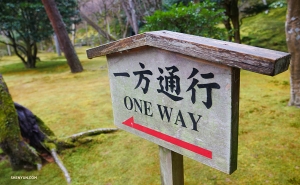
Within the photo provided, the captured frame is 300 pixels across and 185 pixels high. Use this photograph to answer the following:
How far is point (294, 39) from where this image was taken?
10.3 ft

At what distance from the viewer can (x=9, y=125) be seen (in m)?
2.50

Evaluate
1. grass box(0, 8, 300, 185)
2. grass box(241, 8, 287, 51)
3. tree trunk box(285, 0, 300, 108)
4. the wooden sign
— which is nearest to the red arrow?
the wooden sign

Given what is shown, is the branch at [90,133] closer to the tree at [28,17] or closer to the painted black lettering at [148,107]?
the painted black lettering at [148,107]

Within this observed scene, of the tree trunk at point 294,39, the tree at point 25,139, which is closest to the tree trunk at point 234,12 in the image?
the tree trunk at point 294,39

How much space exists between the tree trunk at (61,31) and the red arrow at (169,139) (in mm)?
7204

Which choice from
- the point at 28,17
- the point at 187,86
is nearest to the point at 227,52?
the point at 187,86

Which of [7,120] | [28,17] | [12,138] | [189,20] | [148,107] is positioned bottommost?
[12,138]

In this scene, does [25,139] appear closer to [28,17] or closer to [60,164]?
[60,164]

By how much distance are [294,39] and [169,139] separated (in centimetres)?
278

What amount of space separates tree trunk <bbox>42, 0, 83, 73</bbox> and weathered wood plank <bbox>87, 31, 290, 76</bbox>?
735 cm

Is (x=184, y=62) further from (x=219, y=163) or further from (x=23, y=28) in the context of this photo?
(x=23, y=28)

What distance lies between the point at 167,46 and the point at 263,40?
26.8 feet

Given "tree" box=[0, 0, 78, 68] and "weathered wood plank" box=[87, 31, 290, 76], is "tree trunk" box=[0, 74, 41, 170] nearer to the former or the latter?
"weathered wood plank" box=[87, 31, 290, 76]

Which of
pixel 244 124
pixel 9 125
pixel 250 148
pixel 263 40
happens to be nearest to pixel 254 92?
pixel 244 124
